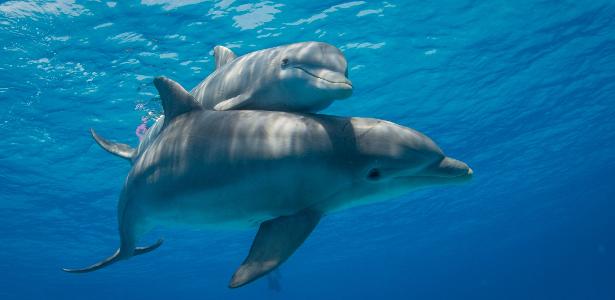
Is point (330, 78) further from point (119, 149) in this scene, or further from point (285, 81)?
point (119, 149)

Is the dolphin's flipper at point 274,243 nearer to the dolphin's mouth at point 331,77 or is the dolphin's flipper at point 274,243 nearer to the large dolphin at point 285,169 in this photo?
the large dolphin at point 285,169

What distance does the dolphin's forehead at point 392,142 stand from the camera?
3736 millimetres

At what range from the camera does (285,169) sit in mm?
3668

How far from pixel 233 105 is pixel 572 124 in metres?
27.7

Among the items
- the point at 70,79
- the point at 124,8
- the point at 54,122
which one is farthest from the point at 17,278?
the point at 124,8

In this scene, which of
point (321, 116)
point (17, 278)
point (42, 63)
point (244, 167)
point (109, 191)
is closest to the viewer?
point (244, 167)

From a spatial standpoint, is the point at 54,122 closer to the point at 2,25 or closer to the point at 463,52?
the point at 2,25

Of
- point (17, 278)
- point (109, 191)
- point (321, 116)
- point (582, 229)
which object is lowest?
point (582, 229)

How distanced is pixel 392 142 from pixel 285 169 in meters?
0.96

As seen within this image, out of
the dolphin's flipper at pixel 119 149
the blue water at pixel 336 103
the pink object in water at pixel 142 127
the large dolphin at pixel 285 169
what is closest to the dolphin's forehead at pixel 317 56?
the large dolphin at pixel 285 169

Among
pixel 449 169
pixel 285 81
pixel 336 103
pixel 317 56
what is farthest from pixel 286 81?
pixel 336 103

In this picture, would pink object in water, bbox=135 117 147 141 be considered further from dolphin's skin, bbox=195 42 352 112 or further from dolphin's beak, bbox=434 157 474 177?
dolphin's beak, bbox=434 157 474 177

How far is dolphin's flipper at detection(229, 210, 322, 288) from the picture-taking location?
3.23m

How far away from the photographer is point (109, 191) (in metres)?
23.0
